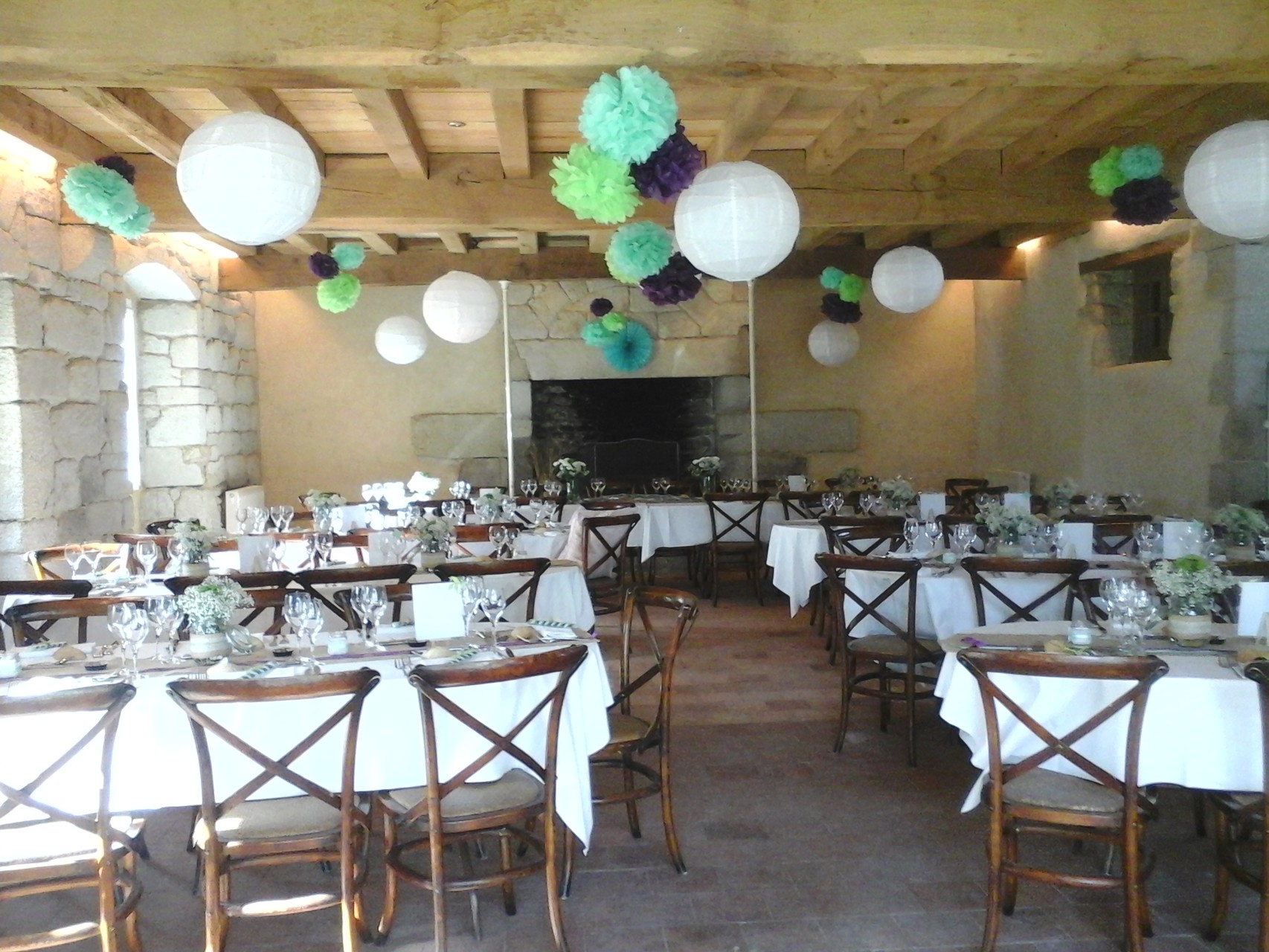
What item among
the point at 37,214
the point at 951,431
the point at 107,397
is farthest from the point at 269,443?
the point at 951,431

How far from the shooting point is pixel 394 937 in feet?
9.32

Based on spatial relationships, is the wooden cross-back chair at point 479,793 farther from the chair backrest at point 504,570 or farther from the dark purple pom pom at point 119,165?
the dark purple pom pom at point 119,165

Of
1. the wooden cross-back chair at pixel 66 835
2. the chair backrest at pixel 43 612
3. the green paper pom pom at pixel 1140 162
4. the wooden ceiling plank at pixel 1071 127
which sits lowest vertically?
the wooden cross-back chair at pixel 66 835

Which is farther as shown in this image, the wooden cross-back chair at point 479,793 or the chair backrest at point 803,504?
the chair backrest at point 803,504

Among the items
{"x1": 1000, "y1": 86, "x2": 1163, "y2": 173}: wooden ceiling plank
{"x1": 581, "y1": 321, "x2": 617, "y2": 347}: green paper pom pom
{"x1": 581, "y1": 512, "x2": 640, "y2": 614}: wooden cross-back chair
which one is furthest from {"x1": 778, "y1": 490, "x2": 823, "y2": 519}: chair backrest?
{"x1": 581, "y1": 321, "x2": 617, "y2": 347}: green paper pom pom

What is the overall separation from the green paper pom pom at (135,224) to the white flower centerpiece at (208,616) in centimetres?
332

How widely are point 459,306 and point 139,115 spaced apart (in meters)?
2.79

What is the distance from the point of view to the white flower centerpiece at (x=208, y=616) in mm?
3098

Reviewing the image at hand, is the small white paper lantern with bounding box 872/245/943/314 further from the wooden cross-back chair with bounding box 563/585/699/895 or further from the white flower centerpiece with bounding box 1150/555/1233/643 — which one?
the wooden cross-back chair with bounding box 563/585/699/895

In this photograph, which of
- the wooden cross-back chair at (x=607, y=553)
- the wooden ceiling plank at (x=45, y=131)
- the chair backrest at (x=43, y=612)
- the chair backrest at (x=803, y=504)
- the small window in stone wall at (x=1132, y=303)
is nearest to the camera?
the chair backrest at (x=43, y=612)

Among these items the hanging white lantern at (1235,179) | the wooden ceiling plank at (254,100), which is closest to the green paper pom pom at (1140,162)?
the hanging white lantern at (1235,179)

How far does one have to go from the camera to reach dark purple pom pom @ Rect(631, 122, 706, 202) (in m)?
4.16

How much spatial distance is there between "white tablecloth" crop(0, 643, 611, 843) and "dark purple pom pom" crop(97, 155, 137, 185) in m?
3.83

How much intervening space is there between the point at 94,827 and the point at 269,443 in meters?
8.52
